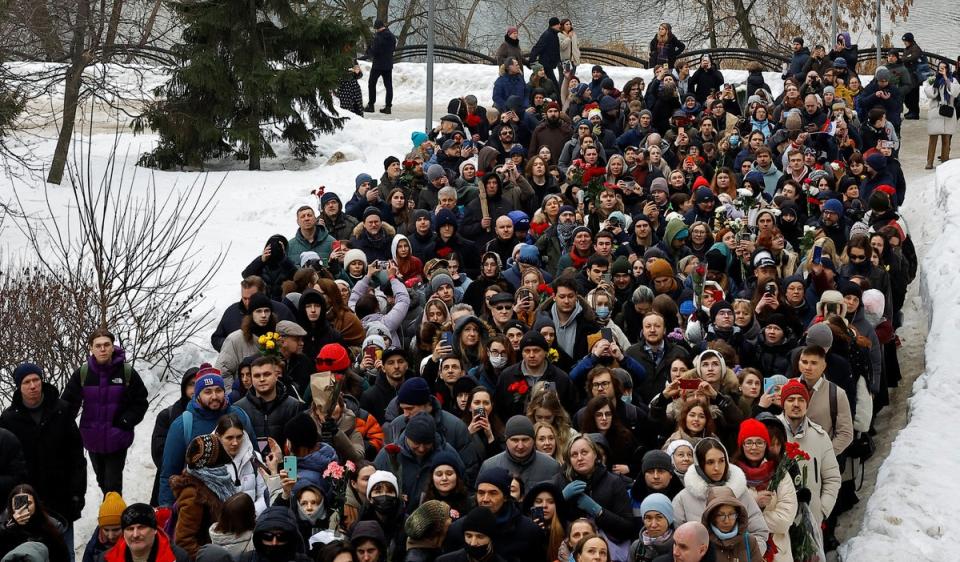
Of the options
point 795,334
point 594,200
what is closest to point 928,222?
point 594,200

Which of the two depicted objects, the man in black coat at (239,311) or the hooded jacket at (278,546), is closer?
the hooded jacket at (278,546)

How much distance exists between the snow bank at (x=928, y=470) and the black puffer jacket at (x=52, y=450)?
5.30 meters

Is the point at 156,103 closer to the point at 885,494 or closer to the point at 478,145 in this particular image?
the point at 478,145

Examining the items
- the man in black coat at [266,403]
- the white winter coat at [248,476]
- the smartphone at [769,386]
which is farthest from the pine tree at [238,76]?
the white winter coat at [248,476]

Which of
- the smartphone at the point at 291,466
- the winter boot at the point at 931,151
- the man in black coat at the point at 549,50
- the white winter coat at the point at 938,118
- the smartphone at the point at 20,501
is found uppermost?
A: the man in black coat at the point at 549,50

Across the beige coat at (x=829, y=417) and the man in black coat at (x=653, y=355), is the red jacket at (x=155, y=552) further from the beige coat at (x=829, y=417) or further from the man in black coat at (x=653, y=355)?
the beige coat at (x=829, y=417)

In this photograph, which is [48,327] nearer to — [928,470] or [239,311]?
[239,311]

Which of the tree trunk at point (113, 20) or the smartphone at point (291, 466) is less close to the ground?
the tree trunk at point (113, 20)

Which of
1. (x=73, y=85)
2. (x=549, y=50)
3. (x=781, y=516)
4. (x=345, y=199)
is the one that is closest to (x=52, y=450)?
(x=781, y=516)

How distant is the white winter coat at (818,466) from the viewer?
8.81m

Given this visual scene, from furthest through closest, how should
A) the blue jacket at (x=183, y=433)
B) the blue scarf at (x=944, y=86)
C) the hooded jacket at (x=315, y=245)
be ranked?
the blue scarf at (x=944, y=86), the hooded jacket at (x=315, y=245), the blue jacket at (x=183, y=433)

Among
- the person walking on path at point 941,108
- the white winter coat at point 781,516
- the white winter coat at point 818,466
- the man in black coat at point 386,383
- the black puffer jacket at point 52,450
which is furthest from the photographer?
the person walking on path at point 941,108

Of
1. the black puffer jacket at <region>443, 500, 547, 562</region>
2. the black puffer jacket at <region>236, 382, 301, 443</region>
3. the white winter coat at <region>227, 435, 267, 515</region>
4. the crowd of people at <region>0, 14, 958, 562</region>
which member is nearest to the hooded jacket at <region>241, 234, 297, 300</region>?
the crowd of people at <region>0, 14, 958, 562</region>

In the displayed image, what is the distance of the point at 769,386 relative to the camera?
9.30 m
